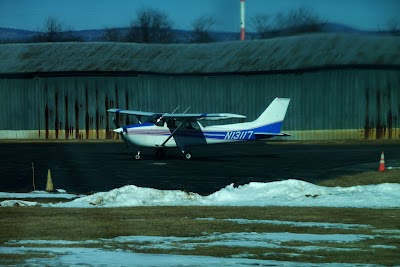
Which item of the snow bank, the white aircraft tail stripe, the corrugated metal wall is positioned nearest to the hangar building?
the corrugated metal wall

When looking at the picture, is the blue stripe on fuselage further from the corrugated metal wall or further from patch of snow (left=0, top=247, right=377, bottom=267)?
patch of snow (left=0, top=247, right=377, bottom=267)

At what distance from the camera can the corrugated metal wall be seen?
60719 millimetres

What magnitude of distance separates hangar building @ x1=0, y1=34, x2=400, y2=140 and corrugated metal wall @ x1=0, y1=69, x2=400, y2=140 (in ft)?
0.23

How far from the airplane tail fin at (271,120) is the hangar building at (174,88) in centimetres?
926

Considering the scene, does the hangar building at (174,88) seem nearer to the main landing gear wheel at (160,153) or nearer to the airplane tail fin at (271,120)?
the airplane tail fin at (271,120)

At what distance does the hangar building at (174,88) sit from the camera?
2394 inches

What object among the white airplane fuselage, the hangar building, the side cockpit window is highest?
the hangar building

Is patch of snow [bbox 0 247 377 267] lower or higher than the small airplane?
lower

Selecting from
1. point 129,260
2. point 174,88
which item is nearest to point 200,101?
point 174,88

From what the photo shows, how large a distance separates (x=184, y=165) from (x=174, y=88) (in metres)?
26.0

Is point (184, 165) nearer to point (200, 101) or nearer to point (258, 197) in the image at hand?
point (258, 197)

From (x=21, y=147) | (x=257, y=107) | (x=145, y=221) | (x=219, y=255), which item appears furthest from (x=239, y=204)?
(x=257, y=107)

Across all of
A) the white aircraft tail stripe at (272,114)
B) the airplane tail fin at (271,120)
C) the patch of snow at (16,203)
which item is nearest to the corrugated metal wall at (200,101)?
the white aircraft tail stripe at (272,114)

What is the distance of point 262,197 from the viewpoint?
1001 inches
